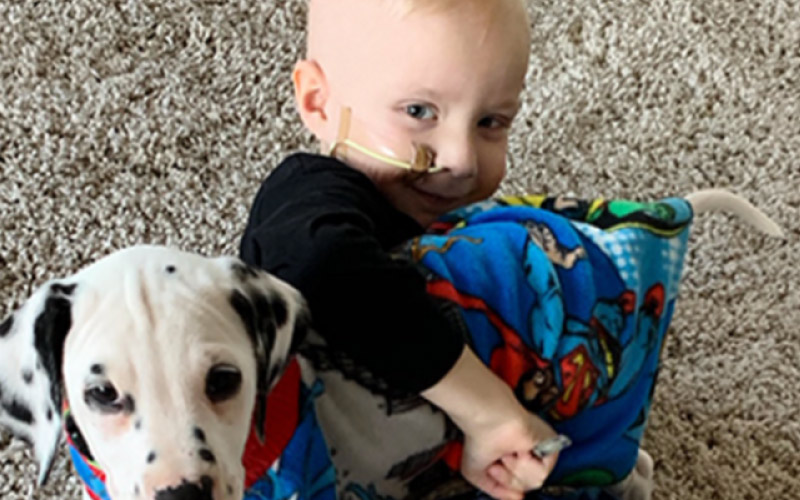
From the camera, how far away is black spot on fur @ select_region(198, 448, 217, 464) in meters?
0.78

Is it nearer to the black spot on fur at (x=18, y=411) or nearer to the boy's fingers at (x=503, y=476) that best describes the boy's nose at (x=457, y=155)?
the boy's fingers at (x=503, y=476)

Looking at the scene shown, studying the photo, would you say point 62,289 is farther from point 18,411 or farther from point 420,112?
point 420,112

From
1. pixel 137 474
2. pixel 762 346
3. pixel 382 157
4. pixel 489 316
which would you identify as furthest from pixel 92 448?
pixel 762 346

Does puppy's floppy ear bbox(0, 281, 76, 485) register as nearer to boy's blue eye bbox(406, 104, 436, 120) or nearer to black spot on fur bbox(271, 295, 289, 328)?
black spot on fur bbox(271, 295, 289, 328)

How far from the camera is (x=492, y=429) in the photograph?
1.04 meters

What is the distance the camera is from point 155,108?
5.40ft

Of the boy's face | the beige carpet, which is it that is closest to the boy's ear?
the boy's face

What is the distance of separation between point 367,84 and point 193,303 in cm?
48

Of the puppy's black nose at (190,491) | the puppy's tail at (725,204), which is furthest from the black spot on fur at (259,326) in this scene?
the puppy's tail at (725,204)

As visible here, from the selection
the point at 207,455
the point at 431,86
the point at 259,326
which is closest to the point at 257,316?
the point at 259,326

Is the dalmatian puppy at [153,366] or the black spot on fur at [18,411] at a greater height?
the dalmatian puppy at [153,366]

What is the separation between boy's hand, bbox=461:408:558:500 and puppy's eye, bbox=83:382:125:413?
396 millimetres

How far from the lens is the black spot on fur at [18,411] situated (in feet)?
2.76

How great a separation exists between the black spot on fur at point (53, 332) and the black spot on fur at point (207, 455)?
0.43ft
